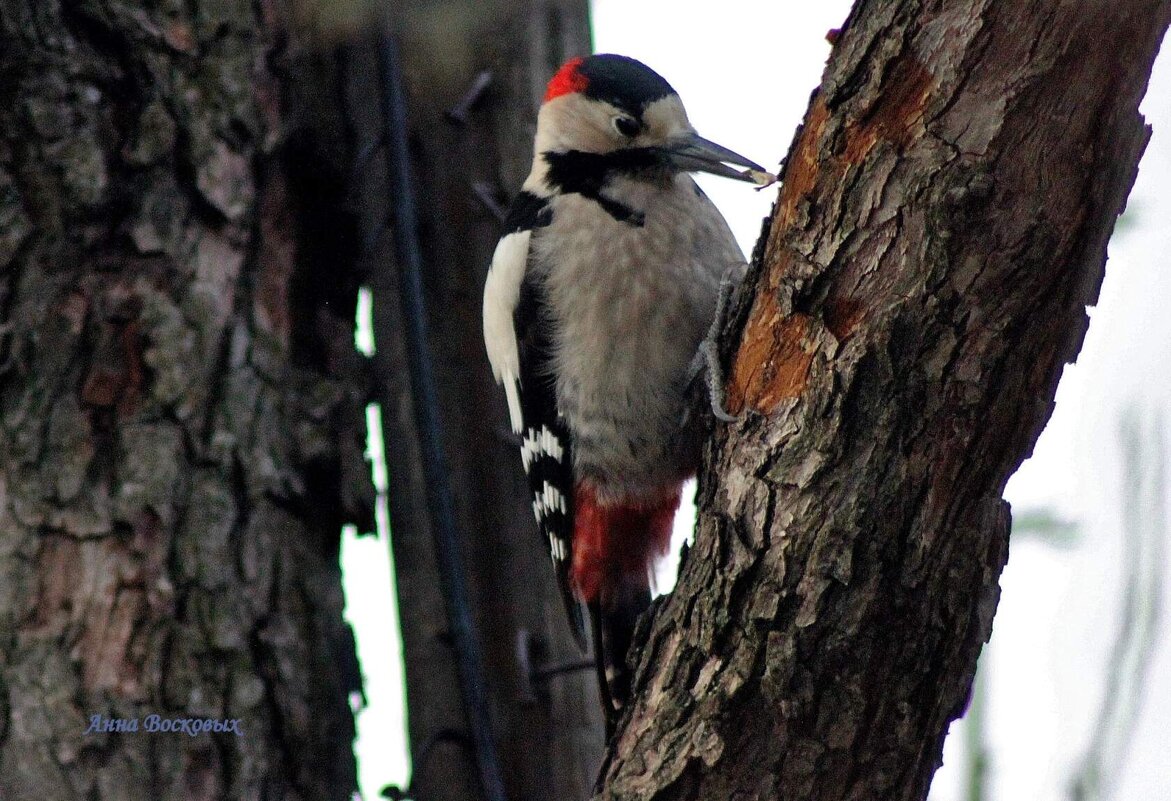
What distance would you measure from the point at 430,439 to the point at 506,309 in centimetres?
38

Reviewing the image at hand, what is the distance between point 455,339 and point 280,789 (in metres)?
1.09

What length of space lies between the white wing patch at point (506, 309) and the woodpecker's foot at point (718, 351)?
42cm

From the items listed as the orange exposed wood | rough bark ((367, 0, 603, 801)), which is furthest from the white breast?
the orange exposed wood

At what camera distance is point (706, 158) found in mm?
2688

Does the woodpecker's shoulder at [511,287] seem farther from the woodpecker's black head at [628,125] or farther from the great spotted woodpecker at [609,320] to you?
the woodpecker's black head at [628,125]

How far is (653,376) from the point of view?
261 centimetres

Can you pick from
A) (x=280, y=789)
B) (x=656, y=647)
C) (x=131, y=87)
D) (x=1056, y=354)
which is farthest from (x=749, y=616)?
(x=131, y=87)

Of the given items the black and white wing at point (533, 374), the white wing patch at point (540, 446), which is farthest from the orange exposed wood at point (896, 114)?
the white wing patch at point (540, 446)

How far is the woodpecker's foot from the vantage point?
206 centimetres

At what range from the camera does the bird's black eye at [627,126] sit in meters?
2.80

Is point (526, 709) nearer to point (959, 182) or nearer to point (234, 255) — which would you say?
point (234, 255)

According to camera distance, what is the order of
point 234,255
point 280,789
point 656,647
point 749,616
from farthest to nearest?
point 234,255 → point 280,789 → point 656,647 → point 749,616

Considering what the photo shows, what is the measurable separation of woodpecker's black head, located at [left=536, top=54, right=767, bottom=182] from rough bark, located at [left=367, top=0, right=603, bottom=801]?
337mm

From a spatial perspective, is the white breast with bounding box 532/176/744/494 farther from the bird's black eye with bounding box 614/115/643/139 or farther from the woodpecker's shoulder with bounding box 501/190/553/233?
the bird's black eye with bounding box 614/115/643/139
